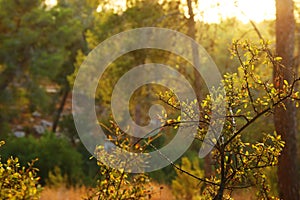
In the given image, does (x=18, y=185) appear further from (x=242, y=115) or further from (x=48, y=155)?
(x=48, y=155)

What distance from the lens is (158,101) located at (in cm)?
1806

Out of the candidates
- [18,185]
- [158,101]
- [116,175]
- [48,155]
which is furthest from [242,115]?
[158,101]

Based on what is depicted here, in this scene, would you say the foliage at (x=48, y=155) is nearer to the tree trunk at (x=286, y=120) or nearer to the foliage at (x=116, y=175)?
the tree trunk at (x=286, y=120)

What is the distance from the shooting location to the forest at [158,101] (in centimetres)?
411

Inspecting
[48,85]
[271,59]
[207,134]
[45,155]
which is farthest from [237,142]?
[48,85]

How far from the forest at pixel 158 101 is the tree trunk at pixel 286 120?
0.05 ft

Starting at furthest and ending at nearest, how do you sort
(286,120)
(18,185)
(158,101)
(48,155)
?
(158,101), (48,155), (286,120), (18,185)

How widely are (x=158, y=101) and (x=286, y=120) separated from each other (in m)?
11.0

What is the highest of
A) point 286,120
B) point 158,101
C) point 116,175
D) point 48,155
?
point 116,175

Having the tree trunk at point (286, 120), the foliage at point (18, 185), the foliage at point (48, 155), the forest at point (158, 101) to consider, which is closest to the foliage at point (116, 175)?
the forest at point (158, 101)

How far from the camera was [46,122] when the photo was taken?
3547 cm

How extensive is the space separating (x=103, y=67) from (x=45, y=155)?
16.3ft

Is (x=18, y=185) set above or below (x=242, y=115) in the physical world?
below

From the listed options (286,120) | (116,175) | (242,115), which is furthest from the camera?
(286,120)
